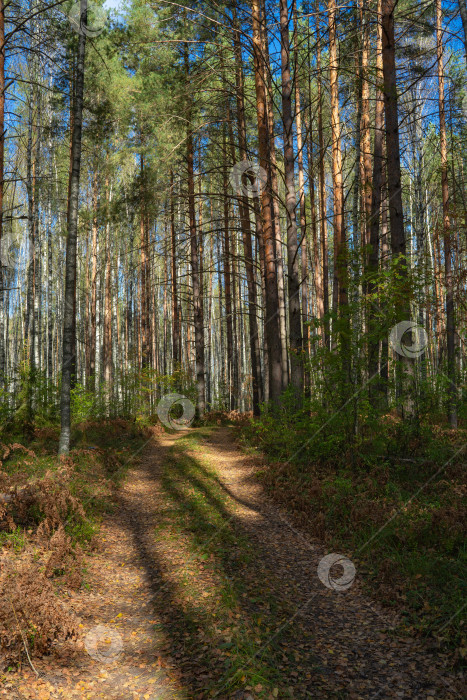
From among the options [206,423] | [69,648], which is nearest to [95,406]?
[206,423]

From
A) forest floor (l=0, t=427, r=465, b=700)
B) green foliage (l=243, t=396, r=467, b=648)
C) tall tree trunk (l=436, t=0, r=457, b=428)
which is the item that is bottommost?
forest floor (l=0, t=427, r=465, b=700)

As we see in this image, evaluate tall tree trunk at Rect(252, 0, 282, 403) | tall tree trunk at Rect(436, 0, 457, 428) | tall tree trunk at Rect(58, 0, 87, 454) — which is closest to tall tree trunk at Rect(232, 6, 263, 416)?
tall tree trunk at Rect(252, 0, 282, 403)

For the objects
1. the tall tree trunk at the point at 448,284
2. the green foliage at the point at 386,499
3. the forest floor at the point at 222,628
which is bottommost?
the forest floor at the point at 222,628

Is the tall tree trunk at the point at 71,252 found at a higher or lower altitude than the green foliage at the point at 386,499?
higher

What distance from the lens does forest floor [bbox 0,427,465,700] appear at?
305 centimetres

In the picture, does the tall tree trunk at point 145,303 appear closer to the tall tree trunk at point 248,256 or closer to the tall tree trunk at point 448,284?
the tall tree trunk at point 248,256

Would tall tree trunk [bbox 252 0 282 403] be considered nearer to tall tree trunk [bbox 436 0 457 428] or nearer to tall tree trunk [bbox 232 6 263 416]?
tall tree trunk [bbox 232 6 263 416]

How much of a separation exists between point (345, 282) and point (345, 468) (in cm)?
314

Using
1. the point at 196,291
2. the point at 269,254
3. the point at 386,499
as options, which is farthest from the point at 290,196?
the point at 196,291

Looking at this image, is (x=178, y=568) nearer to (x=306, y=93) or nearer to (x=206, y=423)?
(x=206, y=423)

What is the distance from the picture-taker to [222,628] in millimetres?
3621

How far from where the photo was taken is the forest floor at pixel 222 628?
3.05m

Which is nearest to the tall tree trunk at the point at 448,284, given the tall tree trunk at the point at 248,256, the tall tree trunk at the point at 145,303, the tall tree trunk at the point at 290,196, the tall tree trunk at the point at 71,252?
the tall tree trunk at the point at 290,196

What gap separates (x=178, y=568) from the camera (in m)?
4.82
